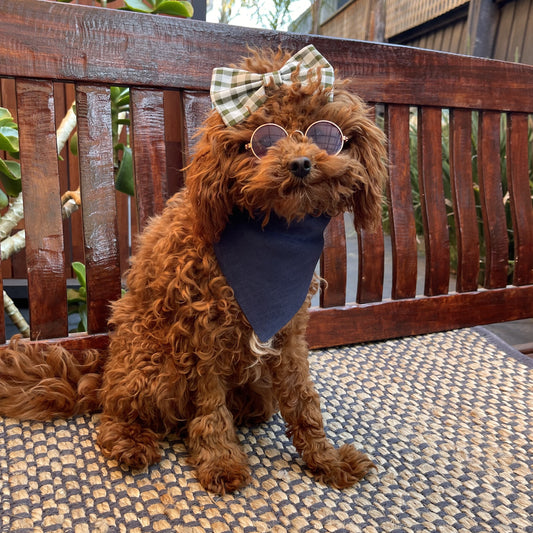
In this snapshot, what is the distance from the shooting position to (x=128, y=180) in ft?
6.29

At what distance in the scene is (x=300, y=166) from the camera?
3.06 ft

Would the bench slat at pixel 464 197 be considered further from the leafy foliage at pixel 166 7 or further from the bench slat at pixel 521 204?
the leafy foliage at pixel 166 7

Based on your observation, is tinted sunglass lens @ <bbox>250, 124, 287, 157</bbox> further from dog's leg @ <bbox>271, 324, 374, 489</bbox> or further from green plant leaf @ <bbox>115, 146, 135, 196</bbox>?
green plant leaf @ <bbox>115, 146, 135, 196</bbox>

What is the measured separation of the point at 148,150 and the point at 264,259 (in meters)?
0.68

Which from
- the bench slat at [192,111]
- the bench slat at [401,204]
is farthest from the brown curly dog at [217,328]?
the bench slat at [401,204]

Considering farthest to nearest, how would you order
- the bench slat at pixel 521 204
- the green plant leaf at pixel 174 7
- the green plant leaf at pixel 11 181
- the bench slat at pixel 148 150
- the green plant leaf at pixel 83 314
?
the bench slat at pixel 521 204, the green plant leaf at pixel 83 314, the green plant leaf at pixel 174 7, the green plant leaf at pixel 11 181, the bench slat at pixel 148 150

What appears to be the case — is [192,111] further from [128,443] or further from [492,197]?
[492,197]

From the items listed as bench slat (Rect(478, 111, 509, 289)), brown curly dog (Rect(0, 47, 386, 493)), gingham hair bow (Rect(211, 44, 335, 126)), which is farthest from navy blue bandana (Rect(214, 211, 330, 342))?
bench slat (Rect(478, 111, 509, 289))

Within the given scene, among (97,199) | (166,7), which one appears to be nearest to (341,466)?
(97,199)

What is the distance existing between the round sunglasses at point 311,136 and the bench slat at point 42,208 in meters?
0.74

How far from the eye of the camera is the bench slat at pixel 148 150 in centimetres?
155

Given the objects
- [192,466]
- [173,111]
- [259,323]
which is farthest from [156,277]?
[173,111]

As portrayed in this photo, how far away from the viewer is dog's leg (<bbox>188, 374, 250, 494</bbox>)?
44.4 inches

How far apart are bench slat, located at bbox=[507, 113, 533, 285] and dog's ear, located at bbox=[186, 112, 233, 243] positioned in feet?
5.50
